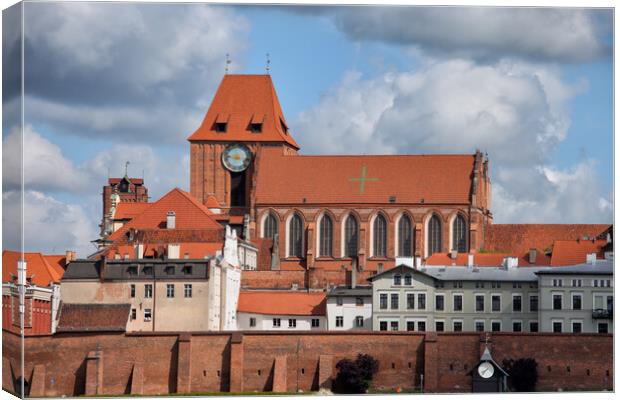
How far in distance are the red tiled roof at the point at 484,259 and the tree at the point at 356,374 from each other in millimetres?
15048

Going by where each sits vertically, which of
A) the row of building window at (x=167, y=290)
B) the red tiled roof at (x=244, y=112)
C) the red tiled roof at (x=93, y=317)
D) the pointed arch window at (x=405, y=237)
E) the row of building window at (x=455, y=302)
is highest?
the red tiled roof at (x=244, y=112)

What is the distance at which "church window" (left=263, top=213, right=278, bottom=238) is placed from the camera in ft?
319

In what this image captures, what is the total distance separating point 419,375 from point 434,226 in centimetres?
3001

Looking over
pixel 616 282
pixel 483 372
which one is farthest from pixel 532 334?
pixel 616 282

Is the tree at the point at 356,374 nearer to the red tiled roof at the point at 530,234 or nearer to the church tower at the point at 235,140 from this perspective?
the red tiled roof at the point at 530,234

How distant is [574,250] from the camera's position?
82375 millimetres

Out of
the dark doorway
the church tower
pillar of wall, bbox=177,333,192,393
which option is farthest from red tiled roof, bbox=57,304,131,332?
the dark doorway

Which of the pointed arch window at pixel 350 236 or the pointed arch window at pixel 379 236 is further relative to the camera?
the pointed arch window at pixel 350 236

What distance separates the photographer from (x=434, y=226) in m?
96.6

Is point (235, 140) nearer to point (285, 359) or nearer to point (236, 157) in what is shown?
point (236, 157)

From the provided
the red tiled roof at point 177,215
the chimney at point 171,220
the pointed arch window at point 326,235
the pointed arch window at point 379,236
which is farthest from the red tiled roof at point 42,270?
the pointed arch window at point 379,236

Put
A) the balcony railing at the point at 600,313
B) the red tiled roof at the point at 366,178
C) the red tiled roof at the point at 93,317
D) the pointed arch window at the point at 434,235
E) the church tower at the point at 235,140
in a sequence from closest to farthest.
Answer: the red tiled roof at the point at 93,317, the balcony railing at the point at 600,313, the pointed arch window at the point at 434,235, the red tiled roof at the point at 366,178, the church tower at the point at 235,140

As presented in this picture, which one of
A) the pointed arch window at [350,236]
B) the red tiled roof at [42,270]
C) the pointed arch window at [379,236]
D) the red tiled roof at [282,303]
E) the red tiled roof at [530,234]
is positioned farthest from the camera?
the pointed arch window at [350,236]

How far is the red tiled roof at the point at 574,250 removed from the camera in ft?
262
